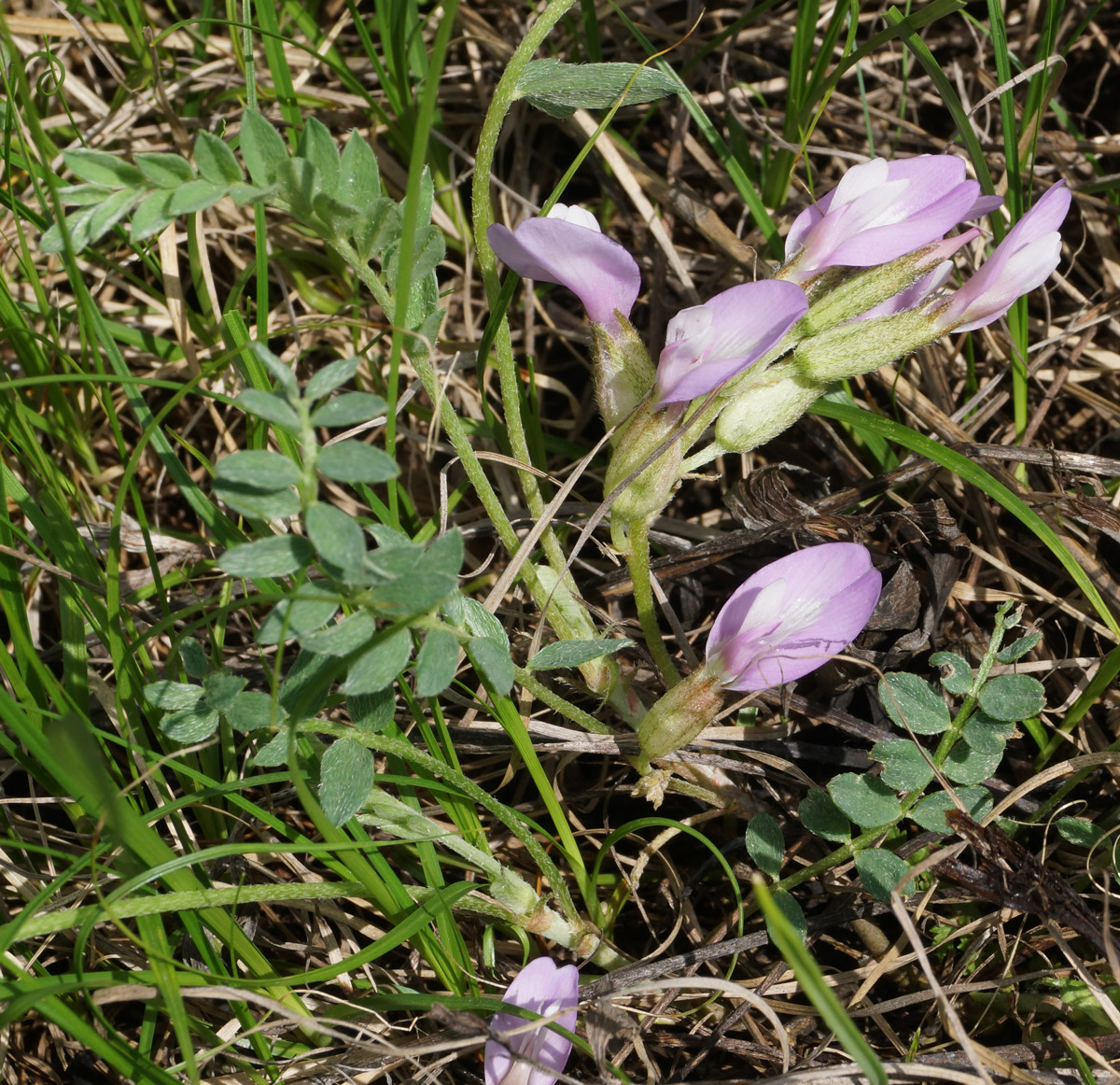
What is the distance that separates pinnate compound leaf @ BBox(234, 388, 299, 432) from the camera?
3.73ft

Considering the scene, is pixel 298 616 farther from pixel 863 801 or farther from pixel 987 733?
pixel 987 733

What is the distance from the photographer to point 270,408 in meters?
1.15

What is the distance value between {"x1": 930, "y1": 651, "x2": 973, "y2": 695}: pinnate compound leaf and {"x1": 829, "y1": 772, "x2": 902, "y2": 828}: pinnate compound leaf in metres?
0.19

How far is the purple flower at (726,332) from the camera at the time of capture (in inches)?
56.1

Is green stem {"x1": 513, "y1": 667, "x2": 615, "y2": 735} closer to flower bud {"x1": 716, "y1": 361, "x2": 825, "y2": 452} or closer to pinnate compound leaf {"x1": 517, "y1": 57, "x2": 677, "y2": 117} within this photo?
flower bud {"x1": 716, "y1": 361, "x2": 825, "y2": 452}

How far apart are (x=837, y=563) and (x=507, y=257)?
0.66 metres

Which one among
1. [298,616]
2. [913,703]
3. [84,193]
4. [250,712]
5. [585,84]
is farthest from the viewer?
[913,703]

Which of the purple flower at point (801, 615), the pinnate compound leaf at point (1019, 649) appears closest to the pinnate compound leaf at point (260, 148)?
the purple flower at point (801, 615)

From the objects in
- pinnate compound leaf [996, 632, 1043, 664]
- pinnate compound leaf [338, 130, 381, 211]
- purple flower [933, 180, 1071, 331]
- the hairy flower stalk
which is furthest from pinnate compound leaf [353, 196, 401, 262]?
pinnate compound leaf [996, 632, 1043, 664]

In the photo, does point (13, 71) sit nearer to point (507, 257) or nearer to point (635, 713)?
point (507, 257)

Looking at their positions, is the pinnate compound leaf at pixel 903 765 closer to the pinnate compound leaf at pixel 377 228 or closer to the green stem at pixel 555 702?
the green stem at pixel 555 702

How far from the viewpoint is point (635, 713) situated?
1755mm

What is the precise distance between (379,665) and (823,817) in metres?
0.80

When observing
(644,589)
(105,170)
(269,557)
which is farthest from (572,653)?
(105,170)
